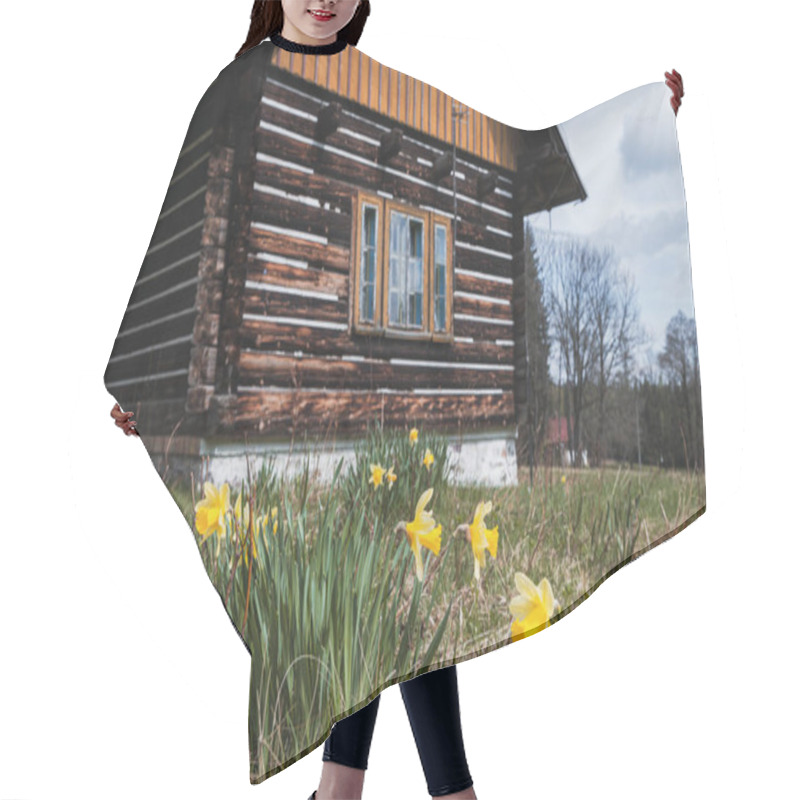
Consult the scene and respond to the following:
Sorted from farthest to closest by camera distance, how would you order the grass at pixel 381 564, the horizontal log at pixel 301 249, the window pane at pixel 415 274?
the window pane at pixel 415 274 → the horizontal log at pixel 301 249 → the grass at pixel 381 564

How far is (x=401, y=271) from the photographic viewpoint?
5.78 ft

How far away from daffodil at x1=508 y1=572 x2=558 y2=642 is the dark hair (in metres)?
1.35

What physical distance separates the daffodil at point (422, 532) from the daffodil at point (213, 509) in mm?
373

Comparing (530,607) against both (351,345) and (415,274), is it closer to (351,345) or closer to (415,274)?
(351,345)

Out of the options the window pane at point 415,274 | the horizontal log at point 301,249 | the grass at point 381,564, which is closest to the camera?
the grass at point 381,564

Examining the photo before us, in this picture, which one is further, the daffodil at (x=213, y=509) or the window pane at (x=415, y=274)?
the window pane at (x=415, y=274)

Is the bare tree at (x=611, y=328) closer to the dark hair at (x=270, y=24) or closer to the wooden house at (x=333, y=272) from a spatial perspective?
the wooden house at (x=333, y=272)

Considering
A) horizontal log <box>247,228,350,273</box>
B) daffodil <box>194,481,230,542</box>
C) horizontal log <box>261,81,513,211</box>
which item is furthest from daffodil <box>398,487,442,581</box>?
horizontal log <box>261,81,513,211</box>

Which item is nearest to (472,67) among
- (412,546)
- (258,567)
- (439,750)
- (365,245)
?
(365,245)

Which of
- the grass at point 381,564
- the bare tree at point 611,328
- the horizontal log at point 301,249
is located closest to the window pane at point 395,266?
the horizontal log at point 301,249

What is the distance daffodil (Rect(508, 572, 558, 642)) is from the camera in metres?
1.58

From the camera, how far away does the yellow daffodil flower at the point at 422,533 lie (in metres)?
1.63

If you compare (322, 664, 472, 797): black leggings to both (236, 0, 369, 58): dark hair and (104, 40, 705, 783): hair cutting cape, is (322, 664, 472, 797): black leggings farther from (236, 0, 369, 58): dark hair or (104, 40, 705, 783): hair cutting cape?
(236, 0, 369, 58): dark hair

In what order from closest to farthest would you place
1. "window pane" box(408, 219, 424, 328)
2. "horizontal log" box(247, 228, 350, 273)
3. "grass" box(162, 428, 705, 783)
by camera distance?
"grass" box(162, 428, 705, 783)
"horizontal log" box(247, 228, 350, 273)
"window pane" box(408, 219, 424, 328)
